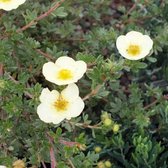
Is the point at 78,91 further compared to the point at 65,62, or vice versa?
the point at 65,62

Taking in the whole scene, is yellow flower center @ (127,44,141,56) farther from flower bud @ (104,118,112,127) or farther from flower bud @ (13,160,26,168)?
flower bud @ (13,160,26,168)

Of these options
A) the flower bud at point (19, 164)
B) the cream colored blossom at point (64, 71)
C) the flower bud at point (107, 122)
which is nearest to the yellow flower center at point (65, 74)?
the cream colored blossom at point (64, 71)

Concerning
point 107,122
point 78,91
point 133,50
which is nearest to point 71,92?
point 78,91

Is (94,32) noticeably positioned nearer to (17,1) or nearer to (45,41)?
(45,41)

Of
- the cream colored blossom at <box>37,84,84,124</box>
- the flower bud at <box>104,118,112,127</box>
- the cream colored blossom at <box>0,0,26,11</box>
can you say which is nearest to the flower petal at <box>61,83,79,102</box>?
the cream colored blossom at <box>37,84,84,124</box>

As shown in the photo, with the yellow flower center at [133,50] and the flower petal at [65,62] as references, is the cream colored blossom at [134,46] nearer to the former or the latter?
the yellow flower center at [133,50]

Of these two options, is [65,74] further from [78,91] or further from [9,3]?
[9,3]

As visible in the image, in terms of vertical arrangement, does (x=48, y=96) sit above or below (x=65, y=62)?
below
